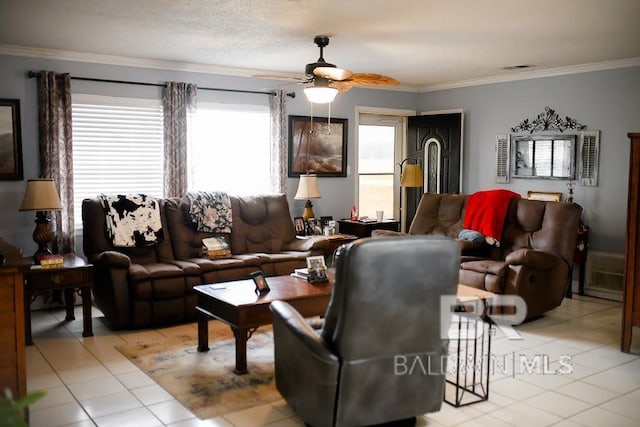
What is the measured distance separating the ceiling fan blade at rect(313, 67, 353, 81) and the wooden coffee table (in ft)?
5.32

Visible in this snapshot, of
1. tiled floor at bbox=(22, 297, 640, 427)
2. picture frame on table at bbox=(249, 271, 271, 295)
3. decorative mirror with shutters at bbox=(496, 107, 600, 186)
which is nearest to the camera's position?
tiled floor at bbox=(22, 297, 640, 427)

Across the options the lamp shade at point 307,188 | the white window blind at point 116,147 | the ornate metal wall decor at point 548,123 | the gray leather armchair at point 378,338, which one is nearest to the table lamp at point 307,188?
the lamp shade at point 307,188

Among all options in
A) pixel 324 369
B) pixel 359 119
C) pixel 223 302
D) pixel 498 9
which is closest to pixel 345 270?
pixel 324 369

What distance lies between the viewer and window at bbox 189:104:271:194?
641 cm

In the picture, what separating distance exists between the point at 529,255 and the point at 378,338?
9.18 feet

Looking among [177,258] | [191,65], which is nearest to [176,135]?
[191,65]

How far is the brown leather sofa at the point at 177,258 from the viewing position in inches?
191

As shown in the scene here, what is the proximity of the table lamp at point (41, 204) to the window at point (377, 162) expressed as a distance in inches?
151

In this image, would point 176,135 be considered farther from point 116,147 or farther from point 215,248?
point 215,248

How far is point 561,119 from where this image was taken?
21.1ft

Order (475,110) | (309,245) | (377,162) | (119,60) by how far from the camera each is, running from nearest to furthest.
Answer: (119,60) → (309,245) → (475,110) → (377,162)

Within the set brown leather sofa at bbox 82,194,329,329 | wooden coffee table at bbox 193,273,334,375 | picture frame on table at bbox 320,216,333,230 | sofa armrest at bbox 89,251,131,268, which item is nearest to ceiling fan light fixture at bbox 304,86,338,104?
wooden coffee table at bbox 193,273,334,375

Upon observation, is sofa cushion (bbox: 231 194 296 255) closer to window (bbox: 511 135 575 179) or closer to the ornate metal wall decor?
window (bbox: 511 135 575 179)

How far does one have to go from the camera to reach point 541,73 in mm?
6582
